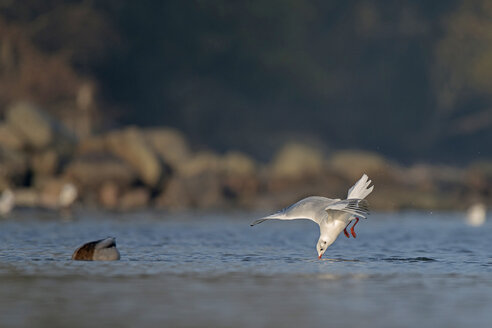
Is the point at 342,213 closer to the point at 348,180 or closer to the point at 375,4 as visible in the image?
the point at 348,180

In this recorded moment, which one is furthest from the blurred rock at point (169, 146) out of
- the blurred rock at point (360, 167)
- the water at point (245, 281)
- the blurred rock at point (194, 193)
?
the water at point (245, 281)

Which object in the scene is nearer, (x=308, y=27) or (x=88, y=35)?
(x=88, y=35)

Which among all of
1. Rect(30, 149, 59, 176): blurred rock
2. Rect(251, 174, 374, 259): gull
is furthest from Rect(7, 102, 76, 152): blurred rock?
Rect(251, 174, 374, 259): gull

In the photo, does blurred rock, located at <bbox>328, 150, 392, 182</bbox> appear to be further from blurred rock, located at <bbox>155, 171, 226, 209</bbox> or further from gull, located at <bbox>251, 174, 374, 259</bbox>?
gull, located at <bbox>251, 174, 374, 259</bbox>

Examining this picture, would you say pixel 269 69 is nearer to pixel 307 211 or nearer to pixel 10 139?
pixel 10 139

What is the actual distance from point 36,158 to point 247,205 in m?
9.87

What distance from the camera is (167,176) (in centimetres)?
4678

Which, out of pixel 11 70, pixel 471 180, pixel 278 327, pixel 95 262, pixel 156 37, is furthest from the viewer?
pixel 156 37

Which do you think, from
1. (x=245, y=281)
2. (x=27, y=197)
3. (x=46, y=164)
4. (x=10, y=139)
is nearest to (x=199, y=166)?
(x=46, y=164)

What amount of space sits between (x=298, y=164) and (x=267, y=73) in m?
42.8

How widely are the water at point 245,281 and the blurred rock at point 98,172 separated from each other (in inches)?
654

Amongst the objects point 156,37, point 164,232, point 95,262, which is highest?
point 156,37

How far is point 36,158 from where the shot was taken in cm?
4750

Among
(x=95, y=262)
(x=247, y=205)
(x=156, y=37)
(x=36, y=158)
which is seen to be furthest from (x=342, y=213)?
(x=156, y=37)
